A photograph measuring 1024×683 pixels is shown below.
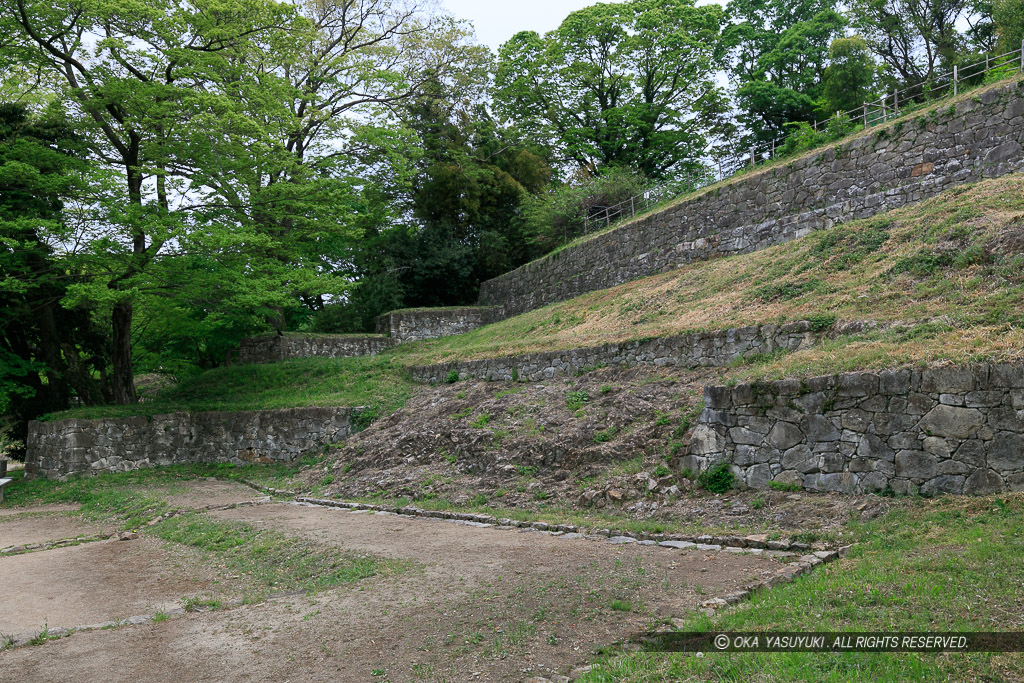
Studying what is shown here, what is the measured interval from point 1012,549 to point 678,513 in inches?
147

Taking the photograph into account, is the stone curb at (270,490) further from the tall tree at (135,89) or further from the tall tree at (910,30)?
the tall tree at (910,30)

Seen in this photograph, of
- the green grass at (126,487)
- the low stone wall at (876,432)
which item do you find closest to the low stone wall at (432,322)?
the green grass at (126,487)

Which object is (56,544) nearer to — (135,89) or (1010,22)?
(135,89)

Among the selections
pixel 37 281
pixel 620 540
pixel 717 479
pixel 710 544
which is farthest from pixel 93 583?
pixel 37 281

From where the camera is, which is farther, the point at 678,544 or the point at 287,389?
the point at 287,389

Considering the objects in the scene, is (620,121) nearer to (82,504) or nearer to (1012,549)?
(82,504)

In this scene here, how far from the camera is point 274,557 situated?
825 centimetres

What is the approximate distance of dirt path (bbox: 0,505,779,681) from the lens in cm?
470

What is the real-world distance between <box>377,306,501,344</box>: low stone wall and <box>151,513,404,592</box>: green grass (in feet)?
50.7

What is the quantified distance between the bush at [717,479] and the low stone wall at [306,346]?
Answer: 18.0m

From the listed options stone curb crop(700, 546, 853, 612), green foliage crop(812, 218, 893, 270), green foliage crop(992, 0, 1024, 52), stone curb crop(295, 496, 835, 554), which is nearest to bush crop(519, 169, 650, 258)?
green foliage crop(992, 0, 1024, 52)

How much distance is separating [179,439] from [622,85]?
25926mm

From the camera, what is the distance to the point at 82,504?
45.5 feet

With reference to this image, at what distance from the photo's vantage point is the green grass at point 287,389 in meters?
17.7
